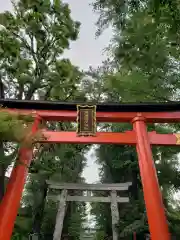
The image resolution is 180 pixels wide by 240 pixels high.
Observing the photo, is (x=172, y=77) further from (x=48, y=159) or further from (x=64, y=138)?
(x=48, y=159)

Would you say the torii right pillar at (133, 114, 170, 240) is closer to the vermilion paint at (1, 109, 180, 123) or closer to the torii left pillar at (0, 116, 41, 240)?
the vermilion paint at (1, 109, 180, 123)

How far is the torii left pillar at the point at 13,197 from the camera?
6.15 meters

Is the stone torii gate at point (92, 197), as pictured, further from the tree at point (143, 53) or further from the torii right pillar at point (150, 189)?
the torii right pillar at point (150, 189)

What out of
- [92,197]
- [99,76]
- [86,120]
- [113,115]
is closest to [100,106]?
[113,115]

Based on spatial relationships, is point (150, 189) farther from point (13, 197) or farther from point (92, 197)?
point (92, 197)

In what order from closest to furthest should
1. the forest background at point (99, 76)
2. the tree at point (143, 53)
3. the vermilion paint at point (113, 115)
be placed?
the tree at point (143, 53) → the forest background at point (99, 76) → the vermilion paint at point (113, 115)

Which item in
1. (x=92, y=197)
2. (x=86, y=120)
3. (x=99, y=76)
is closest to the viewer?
(x=86, y=120)

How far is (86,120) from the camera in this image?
27.4 ft

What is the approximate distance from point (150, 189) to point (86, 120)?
290cm

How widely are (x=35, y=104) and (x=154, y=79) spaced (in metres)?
3.76

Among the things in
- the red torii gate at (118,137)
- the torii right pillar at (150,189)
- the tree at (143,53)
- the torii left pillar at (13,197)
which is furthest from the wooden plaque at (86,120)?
the torii left pillar at (13,197)

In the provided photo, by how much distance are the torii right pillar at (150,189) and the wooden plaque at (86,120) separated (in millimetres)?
1329

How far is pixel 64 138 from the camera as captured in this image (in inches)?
313

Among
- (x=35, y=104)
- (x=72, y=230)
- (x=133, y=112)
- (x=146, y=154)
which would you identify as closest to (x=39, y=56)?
(x=35, y=104)
